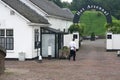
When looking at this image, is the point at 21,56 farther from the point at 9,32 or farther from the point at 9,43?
the point at 9,32

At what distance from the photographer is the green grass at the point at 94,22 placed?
9638 centimetres

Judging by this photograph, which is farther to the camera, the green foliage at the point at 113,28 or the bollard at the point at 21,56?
the green foliage at the point at 113,28

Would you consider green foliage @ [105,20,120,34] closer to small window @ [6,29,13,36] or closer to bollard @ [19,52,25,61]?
small window @ [6,29,13,36]

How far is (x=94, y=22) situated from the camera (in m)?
100

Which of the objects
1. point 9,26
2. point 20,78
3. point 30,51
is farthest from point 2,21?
point 20,78

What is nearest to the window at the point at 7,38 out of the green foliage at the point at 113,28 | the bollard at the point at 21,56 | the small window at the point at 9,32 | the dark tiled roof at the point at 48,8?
the small window at the point at 9,32

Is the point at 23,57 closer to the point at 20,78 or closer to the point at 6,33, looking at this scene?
the point at 6,33

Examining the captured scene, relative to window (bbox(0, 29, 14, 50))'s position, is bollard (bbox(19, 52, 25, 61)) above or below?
below

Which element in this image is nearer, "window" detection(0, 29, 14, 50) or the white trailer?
"window" detection(0, 29, 14, 50)

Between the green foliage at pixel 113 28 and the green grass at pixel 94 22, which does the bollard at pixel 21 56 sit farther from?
the green grass at pixel 94 22

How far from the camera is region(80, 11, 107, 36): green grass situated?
9638 centimetres

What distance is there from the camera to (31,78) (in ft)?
63.8

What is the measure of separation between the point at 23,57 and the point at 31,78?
11373mm

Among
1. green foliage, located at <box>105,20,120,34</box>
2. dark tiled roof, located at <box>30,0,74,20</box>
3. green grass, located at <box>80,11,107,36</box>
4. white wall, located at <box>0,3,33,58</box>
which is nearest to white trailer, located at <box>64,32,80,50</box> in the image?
dark tiled roof, located at <box>30,0,74,20</box>
